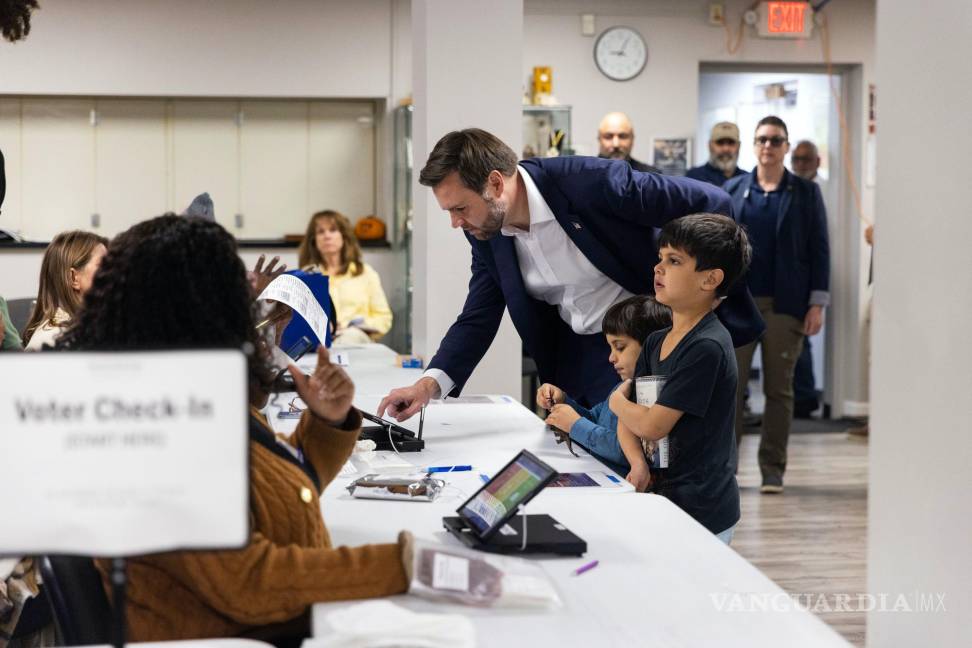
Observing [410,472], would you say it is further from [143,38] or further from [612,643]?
[143,38]

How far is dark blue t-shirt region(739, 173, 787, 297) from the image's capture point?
549 centimetres

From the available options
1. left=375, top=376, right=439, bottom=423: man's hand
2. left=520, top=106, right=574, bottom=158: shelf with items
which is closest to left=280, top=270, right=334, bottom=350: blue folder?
left=375, top=376, right=439, bottom=423: man's hand

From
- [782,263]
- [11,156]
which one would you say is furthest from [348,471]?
[11,156]

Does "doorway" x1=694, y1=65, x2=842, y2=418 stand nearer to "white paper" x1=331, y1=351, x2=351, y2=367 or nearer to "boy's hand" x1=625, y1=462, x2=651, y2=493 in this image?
"white paper" x1=331, y1=351, x2=351, y2=367

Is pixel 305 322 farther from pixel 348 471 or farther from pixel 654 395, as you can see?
pixel 654 395

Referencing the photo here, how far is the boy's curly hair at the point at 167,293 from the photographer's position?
4.87 ft

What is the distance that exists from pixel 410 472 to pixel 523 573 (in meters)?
0.85

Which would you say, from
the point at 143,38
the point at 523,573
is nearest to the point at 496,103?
the point at 523,573

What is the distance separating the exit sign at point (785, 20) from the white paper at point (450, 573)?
6266mm

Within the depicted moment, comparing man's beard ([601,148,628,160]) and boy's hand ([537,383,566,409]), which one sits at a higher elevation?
man's beard ([601,148,628,160])

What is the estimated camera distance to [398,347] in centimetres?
755

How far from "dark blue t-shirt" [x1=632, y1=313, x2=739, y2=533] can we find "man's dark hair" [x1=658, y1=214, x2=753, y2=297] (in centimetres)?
15

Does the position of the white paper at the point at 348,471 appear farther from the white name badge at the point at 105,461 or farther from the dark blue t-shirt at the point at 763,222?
the dark blue t-shirt at the point at 763,222

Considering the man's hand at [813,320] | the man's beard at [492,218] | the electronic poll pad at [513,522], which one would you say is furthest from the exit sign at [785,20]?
the electronic poll pad at [513,522]
